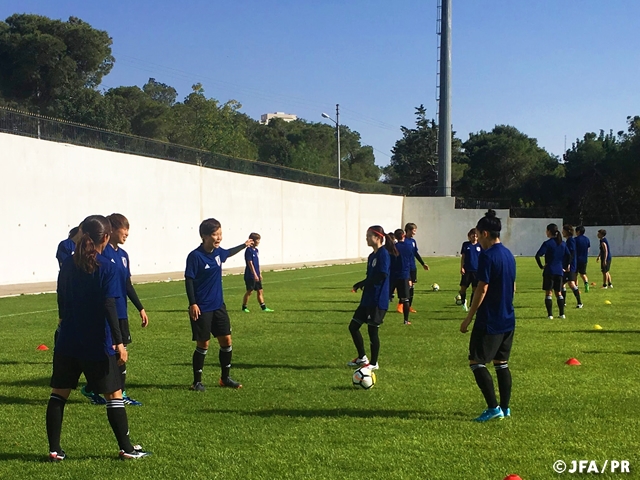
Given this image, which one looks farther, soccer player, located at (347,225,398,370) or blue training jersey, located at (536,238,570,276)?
blue training jersey, located at (536,238,570,276)

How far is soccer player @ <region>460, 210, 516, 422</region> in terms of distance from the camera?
7148 mm

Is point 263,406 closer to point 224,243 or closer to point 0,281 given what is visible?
point 0,281

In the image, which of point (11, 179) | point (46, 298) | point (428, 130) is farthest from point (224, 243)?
point (428, 130)

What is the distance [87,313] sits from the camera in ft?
19.4

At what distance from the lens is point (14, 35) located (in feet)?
188

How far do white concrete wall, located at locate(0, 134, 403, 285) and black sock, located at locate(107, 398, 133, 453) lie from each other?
70.6 feet

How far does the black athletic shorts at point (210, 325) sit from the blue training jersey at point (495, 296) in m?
3.12

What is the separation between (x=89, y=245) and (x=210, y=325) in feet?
10.2

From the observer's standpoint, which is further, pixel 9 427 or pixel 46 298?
pixel 46 298

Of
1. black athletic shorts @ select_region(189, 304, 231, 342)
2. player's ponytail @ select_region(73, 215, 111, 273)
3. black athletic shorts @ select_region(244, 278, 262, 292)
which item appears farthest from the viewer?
black athletic shorts @ select_region(244, 278, 262, 292)

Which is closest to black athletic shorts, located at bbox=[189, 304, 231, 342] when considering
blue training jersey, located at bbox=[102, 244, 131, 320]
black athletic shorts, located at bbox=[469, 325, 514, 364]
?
blue training jersey, located at bbox=[102, 244, 131, 320]

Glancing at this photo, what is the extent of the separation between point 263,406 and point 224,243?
30.7 meters

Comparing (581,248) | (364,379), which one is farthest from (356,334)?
(581,248)

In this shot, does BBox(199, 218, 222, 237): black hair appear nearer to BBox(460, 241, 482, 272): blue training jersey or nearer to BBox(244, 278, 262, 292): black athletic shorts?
BBox(244, 278, 262, 292): black athletic shorts
